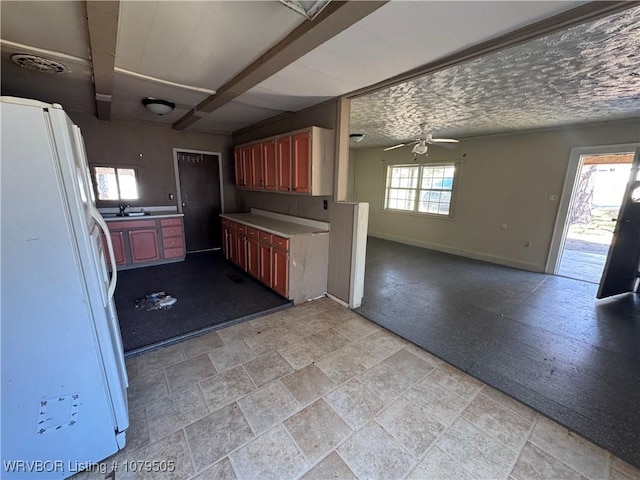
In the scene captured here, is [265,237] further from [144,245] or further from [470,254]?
[470,254]

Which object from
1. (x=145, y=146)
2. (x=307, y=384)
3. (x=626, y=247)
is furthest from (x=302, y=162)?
(x=626, y=247)

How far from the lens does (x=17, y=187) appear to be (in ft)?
3.40

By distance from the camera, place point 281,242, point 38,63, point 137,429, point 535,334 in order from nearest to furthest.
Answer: point 137,429 → point 38,63 → point 535,334 → point 281,242

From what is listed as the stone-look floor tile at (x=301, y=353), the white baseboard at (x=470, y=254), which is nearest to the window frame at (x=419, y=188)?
the white baseboard at (x=470, y=254)

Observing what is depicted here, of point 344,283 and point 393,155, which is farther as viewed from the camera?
point 393,155

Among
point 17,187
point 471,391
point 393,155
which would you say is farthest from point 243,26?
point 393,155

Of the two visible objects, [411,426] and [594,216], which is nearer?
[411,426]

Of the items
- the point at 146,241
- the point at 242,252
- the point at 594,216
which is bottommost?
the point at 242,252

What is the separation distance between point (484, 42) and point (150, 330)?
3638 mm

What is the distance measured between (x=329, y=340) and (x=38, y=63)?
11.7ft

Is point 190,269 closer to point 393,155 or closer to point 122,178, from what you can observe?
point 122,178

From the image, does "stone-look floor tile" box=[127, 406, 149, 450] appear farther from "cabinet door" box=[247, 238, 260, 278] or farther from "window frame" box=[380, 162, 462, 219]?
"window frame" box=[380, 162, 462, 219]

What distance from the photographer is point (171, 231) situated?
455cm

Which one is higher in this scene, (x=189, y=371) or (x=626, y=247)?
(x=626, y=247)
